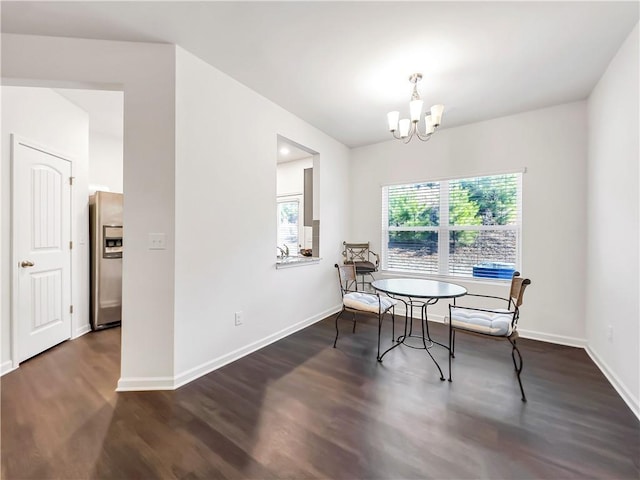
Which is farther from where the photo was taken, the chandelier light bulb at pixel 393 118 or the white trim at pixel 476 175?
the white trim at pixel 476 175

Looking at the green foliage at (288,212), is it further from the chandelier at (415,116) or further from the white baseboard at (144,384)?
the white baseboard at (144,384)

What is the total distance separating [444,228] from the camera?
12.2 ft

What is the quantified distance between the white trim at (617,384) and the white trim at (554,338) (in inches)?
7.3

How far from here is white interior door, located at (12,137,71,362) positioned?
2.40 m

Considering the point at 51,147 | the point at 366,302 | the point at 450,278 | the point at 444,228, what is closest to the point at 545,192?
→ the point at 444,228

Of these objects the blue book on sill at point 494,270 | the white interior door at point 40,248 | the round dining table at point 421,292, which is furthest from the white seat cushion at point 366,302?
the white interior door at point 40,248

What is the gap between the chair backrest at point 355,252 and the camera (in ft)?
13.9

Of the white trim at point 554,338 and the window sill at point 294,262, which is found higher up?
the window sill at point 294,262

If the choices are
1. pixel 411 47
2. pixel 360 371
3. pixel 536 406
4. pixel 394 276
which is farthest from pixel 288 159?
pixel 536 406

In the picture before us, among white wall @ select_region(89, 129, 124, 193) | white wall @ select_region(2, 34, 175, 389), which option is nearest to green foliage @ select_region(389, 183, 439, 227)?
white wall @ select_region(2, 34, 175, 389)

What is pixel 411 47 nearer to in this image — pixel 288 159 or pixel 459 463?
pixel 459 463

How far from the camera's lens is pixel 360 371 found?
234 centimetres

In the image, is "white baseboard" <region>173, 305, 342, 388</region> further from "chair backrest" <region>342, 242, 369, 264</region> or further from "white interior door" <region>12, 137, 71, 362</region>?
"white interior door" <region>12, 137, 71, 362</region>

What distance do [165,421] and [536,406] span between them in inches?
97.1
